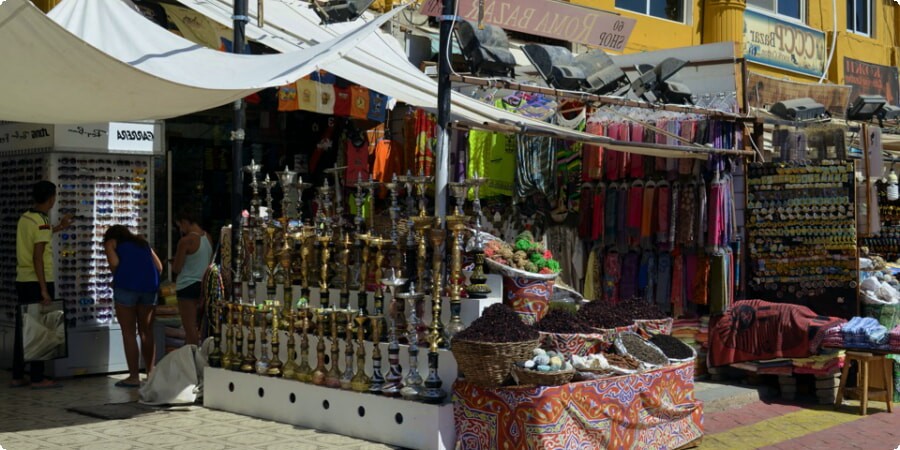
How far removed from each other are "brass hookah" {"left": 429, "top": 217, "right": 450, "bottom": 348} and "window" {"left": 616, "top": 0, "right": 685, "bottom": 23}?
10.4 m

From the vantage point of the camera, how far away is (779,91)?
11.7 metres

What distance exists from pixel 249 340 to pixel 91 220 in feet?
8.00

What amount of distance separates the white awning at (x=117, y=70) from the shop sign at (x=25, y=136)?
1849mm

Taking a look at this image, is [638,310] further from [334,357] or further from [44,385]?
[44,385]

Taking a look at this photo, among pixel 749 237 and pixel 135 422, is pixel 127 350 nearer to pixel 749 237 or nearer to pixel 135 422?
pixel 135 422

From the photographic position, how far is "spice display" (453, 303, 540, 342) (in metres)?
5.77

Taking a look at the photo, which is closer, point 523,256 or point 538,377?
point 538,377

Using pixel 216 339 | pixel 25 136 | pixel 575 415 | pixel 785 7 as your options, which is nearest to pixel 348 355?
pixel 216 339

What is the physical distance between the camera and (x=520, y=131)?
7.73 meters

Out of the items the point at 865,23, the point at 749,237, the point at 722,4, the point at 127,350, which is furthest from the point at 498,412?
the point at 865,23

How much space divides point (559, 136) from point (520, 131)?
0.50 m

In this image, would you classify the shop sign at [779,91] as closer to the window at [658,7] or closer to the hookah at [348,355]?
the window at [658,7]

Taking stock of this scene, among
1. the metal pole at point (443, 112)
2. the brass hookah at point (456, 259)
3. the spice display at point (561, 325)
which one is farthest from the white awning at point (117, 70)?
the spice display at point (561, 325)

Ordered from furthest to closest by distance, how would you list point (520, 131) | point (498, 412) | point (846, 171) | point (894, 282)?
point (894, 282) → point (846, 171) → point (520, 131) → point (498, 412)
